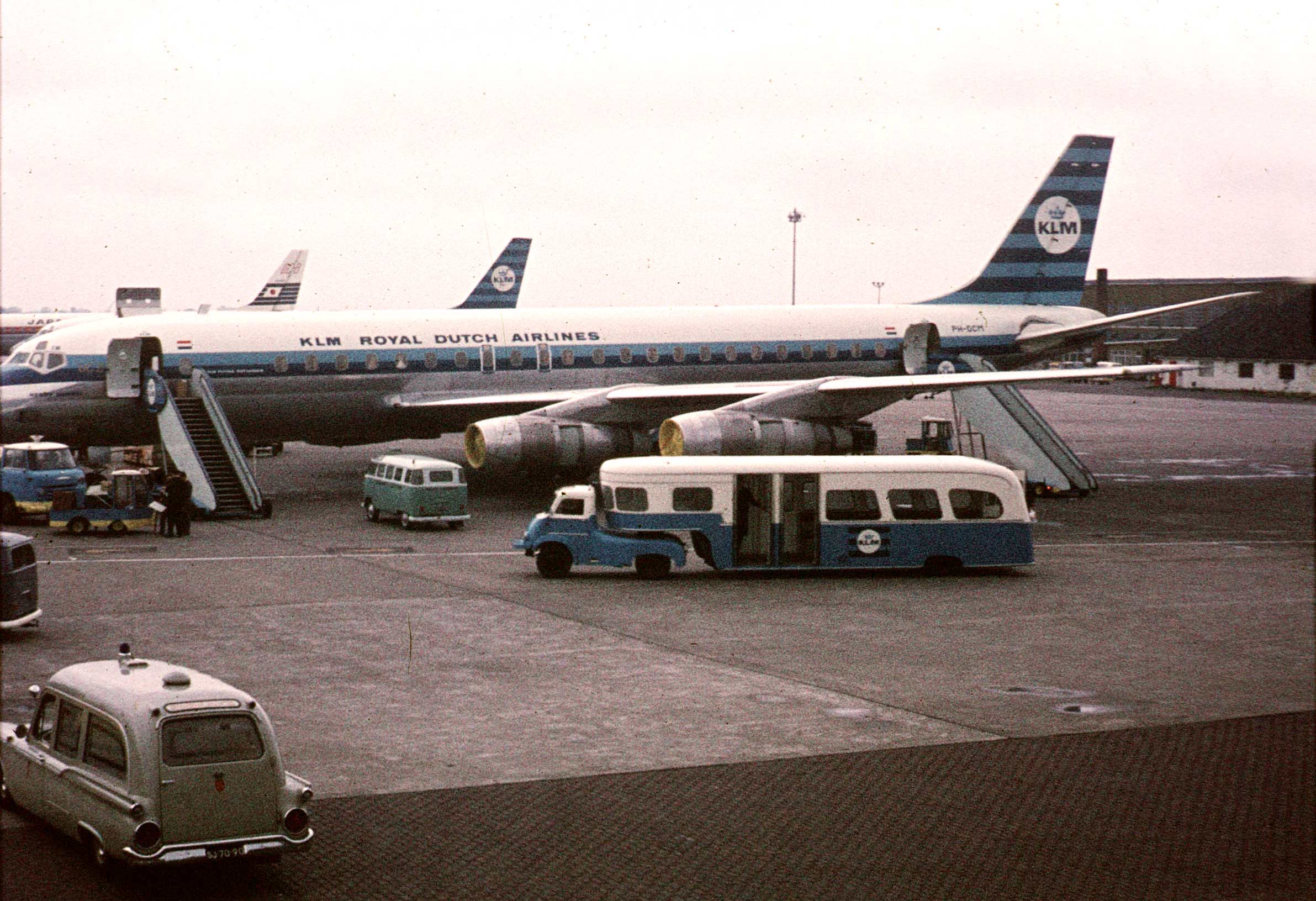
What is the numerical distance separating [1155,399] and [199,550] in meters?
83.2

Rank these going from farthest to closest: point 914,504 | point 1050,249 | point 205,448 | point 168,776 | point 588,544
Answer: point 1050,249, point 205,448, point 588,544, point 914,504, point 168,776

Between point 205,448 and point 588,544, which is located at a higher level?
point 205,448

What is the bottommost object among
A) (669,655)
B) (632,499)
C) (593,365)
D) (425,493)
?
(669,655)

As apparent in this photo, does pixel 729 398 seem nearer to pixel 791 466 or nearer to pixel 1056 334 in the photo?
pixel 1056 334

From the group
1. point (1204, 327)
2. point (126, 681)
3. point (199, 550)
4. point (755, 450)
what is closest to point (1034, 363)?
point (1204, 327)

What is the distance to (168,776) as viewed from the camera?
54.7 ft

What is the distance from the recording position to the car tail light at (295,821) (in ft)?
56.3

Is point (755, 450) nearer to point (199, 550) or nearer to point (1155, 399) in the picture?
point (199, 550)

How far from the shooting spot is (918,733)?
78.5 ft

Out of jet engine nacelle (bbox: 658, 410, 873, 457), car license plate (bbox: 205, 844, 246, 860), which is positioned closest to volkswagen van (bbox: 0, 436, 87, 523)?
jet engine nacelle (bbox: 658, 410, 873, 457)

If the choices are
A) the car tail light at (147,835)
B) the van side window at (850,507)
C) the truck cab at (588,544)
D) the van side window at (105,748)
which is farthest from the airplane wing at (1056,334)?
the car tail light at (147,835)

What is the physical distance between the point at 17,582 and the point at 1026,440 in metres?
36.9

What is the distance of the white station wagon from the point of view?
1655 centimetres

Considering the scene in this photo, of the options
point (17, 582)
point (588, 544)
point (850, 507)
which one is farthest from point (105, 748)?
point (850, 507)
